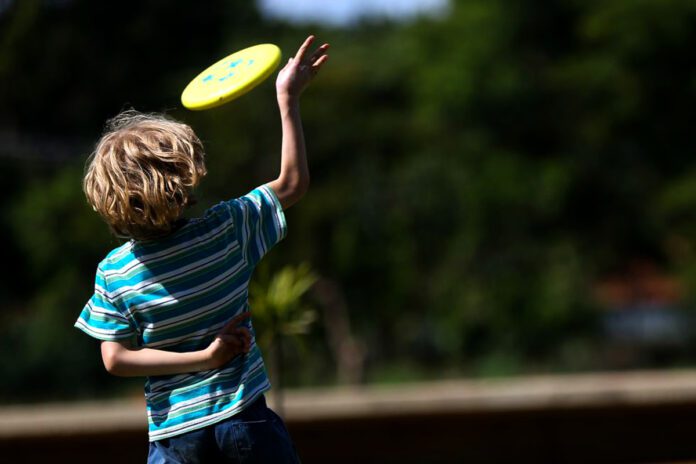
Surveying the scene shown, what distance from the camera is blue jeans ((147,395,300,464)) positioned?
2.16m

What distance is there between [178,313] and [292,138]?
1.57ft

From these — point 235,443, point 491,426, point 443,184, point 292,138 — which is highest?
point 292,138

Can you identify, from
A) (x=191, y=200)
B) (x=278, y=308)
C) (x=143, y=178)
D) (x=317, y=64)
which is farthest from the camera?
(x=278, y=308)

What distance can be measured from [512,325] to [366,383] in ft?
14.8

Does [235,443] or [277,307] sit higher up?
[235,443]

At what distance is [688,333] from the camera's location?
23922 millimetres

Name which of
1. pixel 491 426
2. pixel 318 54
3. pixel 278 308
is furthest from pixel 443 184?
pixel 318 54

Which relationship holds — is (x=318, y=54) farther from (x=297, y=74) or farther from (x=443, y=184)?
(x=443, y=184)

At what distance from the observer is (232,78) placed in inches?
97.0

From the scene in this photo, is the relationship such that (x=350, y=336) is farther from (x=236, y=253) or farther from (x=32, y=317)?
(x=236, y=253)

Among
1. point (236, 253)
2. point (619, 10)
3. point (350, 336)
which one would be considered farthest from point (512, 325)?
point (236, 253)

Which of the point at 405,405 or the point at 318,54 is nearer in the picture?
the point at 318,54

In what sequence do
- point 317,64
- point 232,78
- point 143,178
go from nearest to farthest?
point 143,178 < point 232,78 < point 317,64

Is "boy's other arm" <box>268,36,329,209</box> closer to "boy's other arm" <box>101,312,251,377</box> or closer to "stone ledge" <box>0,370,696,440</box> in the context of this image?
"boy's other arm" <box>101,312,251,377</box>
